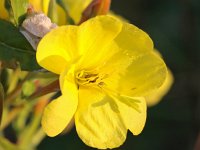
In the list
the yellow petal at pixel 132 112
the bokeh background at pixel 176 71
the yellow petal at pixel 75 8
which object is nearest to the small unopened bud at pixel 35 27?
the yellow petal at pixel 132 112

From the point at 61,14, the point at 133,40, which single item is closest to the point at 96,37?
the point at 133,40

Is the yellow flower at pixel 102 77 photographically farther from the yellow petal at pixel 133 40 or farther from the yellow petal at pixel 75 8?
the yellow petal at pixel 75 8

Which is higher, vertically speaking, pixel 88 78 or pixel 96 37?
pixel 96 37

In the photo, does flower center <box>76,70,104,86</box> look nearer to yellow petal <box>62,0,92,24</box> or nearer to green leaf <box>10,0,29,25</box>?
green leaf <box>10,0,29,25</box>

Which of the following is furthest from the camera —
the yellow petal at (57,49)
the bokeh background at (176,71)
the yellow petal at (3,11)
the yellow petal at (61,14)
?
the bokeh background at (176,71)

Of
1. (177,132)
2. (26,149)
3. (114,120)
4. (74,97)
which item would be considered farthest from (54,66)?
(177,132)

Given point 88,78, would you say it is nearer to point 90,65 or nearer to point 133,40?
point 90,65

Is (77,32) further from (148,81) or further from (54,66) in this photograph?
(148,81)
